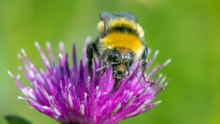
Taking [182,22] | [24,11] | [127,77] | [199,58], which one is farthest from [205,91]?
[24,11]

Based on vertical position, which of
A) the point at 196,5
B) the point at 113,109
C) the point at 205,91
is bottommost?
the point at 205,91

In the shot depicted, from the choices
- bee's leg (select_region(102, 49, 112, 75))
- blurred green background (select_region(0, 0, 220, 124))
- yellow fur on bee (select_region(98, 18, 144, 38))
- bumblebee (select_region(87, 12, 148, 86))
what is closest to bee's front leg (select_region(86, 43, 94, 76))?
bumblebee (select_region(87, 12, 148, 86))

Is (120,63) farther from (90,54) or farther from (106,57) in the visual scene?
(90,54)

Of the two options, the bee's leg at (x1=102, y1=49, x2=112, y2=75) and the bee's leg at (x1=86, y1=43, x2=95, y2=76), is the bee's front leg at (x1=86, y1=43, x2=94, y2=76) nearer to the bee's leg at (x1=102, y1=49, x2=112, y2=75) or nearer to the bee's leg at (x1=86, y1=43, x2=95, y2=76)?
the bee's leg at (x1=86, y1=43, x2=95, y2=76)

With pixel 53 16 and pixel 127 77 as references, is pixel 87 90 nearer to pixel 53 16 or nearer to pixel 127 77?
pixel 127 77

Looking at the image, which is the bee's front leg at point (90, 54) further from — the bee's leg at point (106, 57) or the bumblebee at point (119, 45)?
the bee's leg at point (106, 57)

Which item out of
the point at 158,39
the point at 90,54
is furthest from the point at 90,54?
the point at 158,39
